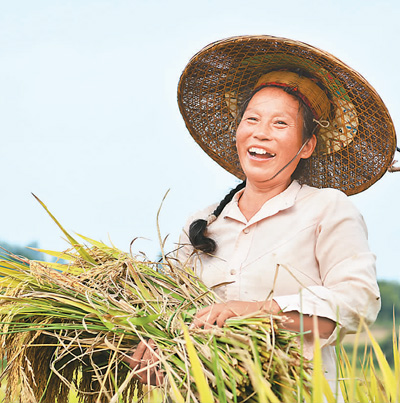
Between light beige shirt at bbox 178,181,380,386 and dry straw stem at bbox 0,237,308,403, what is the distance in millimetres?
162

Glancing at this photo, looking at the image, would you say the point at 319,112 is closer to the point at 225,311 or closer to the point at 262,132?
the point at 262,132

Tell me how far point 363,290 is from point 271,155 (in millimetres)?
622

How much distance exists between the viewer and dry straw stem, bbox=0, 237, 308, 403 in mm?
1422

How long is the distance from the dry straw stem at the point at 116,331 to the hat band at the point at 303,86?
2.70 feet

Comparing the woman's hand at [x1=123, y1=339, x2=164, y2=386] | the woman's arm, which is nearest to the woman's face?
the woman's arm

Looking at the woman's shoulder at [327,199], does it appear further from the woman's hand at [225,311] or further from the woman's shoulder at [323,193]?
the woman's hand at [225,311]

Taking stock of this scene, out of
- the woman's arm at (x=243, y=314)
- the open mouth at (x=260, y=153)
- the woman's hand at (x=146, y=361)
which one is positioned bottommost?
the woman's hand at (x=146, y=361)

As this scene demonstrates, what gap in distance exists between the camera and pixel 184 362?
1.48m

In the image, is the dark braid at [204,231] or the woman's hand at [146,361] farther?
the dark braid at [204,231]

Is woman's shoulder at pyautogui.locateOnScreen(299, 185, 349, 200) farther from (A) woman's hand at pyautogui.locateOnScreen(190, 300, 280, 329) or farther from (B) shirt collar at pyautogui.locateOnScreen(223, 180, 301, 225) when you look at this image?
(A) woman's hand at pyautogui.locateOnScreen(190, 300, 280, 329)

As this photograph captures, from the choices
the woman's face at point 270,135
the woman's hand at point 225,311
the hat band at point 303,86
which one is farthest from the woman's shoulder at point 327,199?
the woman's hand at point 225,311

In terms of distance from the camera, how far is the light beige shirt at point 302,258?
1.70 metres

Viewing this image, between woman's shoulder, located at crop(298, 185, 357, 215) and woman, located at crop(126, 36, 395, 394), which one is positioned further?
woman's shoulder, located at crop(298, 185, 357, 215)

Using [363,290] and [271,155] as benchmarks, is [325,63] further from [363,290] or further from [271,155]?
[363,290]
